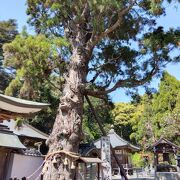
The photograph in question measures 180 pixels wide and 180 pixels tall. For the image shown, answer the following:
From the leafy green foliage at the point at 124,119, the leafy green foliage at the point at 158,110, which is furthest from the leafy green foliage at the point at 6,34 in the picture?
the leafy green foliage at the point at 124,119

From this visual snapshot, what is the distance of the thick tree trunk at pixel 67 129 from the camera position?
5.39m

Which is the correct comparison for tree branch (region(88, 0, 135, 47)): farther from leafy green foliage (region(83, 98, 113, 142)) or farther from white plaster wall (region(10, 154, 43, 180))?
leafy green foliage (region(83, 98, 113, 142))

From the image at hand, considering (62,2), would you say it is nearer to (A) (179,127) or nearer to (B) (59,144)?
(B) (59,144)

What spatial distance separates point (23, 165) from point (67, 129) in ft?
21.0

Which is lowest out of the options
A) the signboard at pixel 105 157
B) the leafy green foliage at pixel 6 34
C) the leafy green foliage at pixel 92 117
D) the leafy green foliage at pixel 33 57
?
the signboard at pixel 105 157

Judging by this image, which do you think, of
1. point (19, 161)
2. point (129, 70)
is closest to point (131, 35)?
point (129, 70)

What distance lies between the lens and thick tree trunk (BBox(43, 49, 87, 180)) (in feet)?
17.7

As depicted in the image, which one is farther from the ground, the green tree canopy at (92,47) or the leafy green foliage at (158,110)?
the leafy green foliage at (158,110)

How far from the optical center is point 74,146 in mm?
5676

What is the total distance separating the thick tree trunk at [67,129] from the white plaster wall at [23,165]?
17.6 ft

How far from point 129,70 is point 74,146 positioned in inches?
155

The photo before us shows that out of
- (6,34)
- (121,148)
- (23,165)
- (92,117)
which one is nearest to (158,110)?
(121,148)

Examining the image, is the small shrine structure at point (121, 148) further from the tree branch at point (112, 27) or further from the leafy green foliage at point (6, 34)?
the tree branch at point (112, 27)

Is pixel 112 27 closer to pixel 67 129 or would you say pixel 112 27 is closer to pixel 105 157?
pixel 67 129
